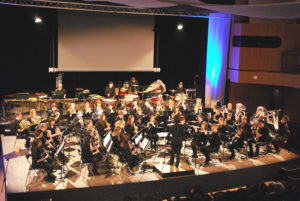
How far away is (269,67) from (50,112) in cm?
975

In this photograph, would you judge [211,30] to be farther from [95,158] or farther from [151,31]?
[95,158]

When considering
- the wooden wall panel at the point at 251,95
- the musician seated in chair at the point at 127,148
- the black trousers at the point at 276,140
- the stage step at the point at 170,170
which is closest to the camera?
the musician seated in chair at the point at 127,148

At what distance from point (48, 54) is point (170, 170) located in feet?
29.6

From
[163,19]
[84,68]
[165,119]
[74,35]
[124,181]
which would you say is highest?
[163,19]

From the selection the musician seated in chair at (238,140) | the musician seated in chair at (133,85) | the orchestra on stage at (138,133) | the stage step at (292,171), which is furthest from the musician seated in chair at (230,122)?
the musician seated in chair at (133,85)

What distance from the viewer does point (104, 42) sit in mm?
16094

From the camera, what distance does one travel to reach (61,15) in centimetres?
1495

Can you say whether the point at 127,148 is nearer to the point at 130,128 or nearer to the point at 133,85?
the point at 130,128

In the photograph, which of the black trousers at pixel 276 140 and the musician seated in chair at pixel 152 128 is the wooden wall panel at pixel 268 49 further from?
the musician seated in chair at pixel 152 128

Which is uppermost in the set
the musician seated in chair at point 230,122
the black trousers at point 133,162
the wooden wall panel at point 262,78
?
the wooden wall panel at point 262,78

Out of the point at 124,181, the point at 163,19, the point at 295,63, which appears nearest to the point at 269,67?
the point at 295,63

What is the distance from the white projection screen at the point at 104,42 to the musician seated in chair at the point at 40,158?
7849mm

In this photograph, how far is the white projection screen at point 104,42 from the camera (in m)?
15.3

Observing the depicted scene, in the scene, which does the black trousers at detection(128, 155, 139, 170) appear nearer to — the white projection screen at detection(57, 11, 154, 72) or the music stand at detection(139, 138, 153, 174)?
the music stand at detection(139, 138, 153, 174)
